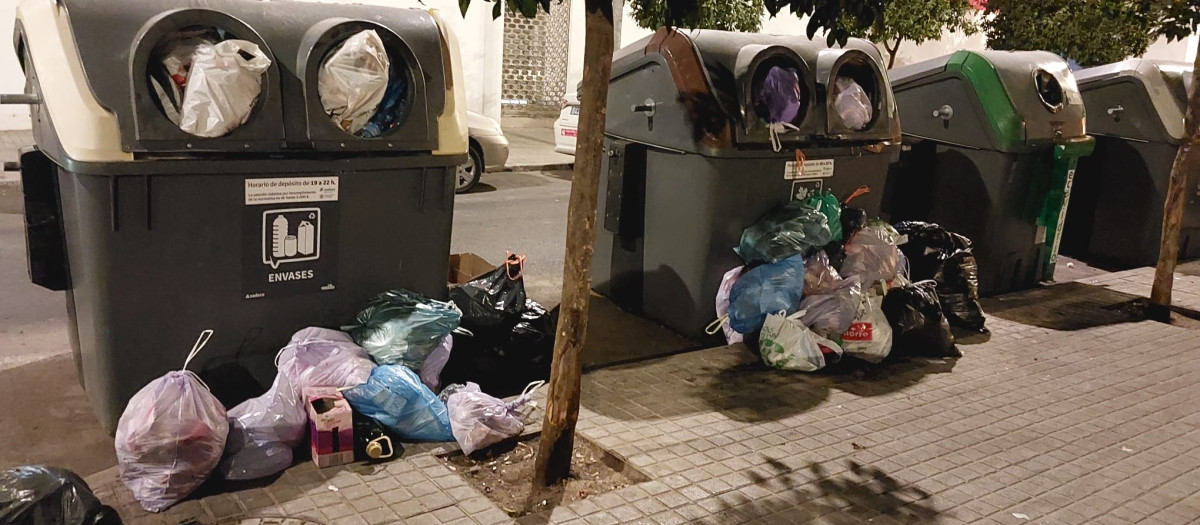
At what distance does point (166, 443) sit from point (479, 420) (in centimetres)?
106

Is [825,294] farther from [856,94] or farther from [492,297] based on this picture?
[492,297]

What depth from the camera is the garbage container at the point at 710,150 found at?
4.63 m

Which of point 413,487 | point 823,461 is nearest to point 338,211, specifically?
point 413,487

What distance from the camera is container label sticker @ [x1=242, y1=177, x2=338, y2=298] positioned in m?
3.35

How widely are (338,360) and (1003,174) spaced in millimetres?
4555

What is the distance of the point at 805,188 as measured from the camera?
4.91 metres

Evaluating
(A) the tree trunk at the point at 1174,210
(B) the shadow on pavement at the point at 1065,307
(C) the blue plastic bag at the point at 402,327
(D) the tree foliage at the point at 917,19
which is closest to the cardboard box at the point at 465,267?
(C) the blue plastic bag at the point at 402,327

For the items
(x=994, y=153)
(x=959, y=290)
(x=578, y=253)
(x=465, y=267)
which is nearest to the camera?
(x=578, y=253)

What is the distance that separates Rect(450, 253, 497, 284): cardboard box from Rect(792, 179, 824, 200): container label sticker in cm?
165

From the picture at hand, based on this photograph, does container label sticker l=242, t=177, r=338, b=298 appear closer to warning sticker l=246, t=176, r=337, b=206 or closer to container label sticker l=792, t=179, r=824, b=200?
warning sticker l=246, t=176, r=337, b=206

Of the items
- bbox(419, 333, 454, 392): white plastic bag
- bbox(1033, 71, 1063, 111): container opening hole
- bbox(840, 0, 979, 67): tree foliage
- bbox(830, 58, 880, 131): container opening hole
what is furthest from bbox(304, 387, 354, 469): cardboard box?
bbox(840, 0, 979, 67): tree foliage

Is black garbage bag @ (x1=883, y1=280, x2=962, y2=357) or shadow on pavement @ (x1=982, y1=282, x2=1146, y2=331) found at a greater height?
black garbage bag @ (x1=883, y1=280, x2=962, y2=357)

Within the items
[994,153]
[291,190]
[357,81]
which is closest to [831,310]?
[994,153]

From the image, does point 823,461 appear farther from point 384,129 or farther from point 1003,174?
point 1003,174
